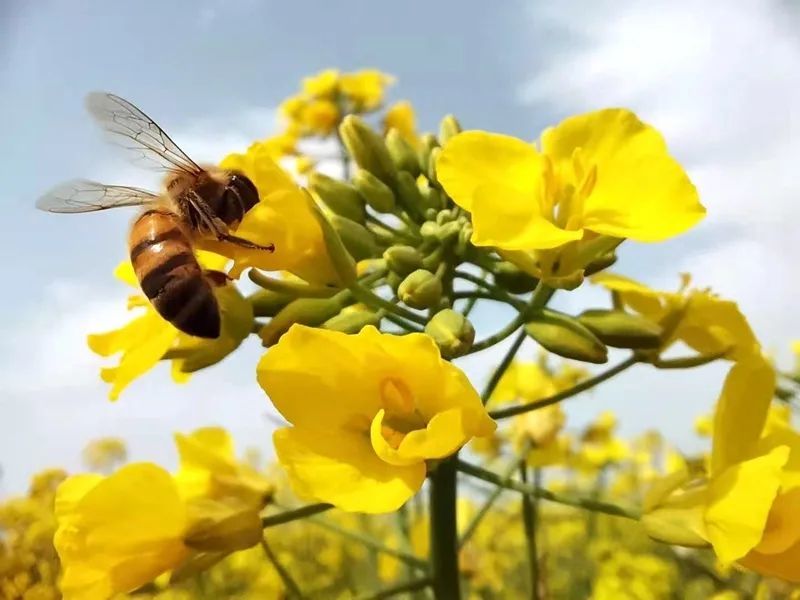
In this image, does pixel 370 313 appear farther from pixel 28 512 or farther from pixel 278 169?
pixel 28 512

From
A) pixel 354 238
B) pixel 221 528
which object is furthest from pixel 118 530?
pixel 354 238

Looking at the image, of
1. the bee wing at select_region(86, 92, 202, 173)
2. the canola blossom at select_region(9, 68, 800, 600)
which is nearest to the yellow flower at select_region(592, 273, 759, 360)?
the canola blossom at select_region(9, 68, 800, 600)

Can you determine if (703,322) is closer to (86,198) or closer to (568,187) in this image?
(568,187)

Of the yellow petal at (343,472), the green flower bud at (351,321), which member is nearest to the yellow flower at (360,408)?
the yellow petal at (343,472)

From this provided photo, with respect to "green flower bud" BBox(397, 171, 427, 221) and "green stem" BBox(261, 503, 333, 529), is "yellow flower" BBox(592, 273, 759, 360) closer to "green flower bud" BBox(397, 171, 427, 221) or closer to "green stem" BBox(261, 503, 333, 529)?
"green flower bud" BBox(397, 171, 427, 221)

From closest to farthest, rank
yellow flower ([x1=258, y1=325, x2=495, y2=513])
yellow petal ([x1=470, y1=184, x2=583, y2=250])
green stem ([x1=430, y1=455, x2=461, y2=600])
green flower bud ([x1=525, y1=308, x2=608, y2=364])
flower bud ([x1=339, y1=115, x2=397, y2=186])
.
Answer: yellow flower ([x1=258, y1=325, x2=495, y2=513]), yellow petal ([x1=470, y1=184, x2=583, y2=250]), green flower bud ([x1=525, y1=308, x2=608, y2=364]), green stem ([x1=430, y1=455, x2=461, y2=600]), flower bud ([x1=339, y1=115, x2=397, y2=186])
